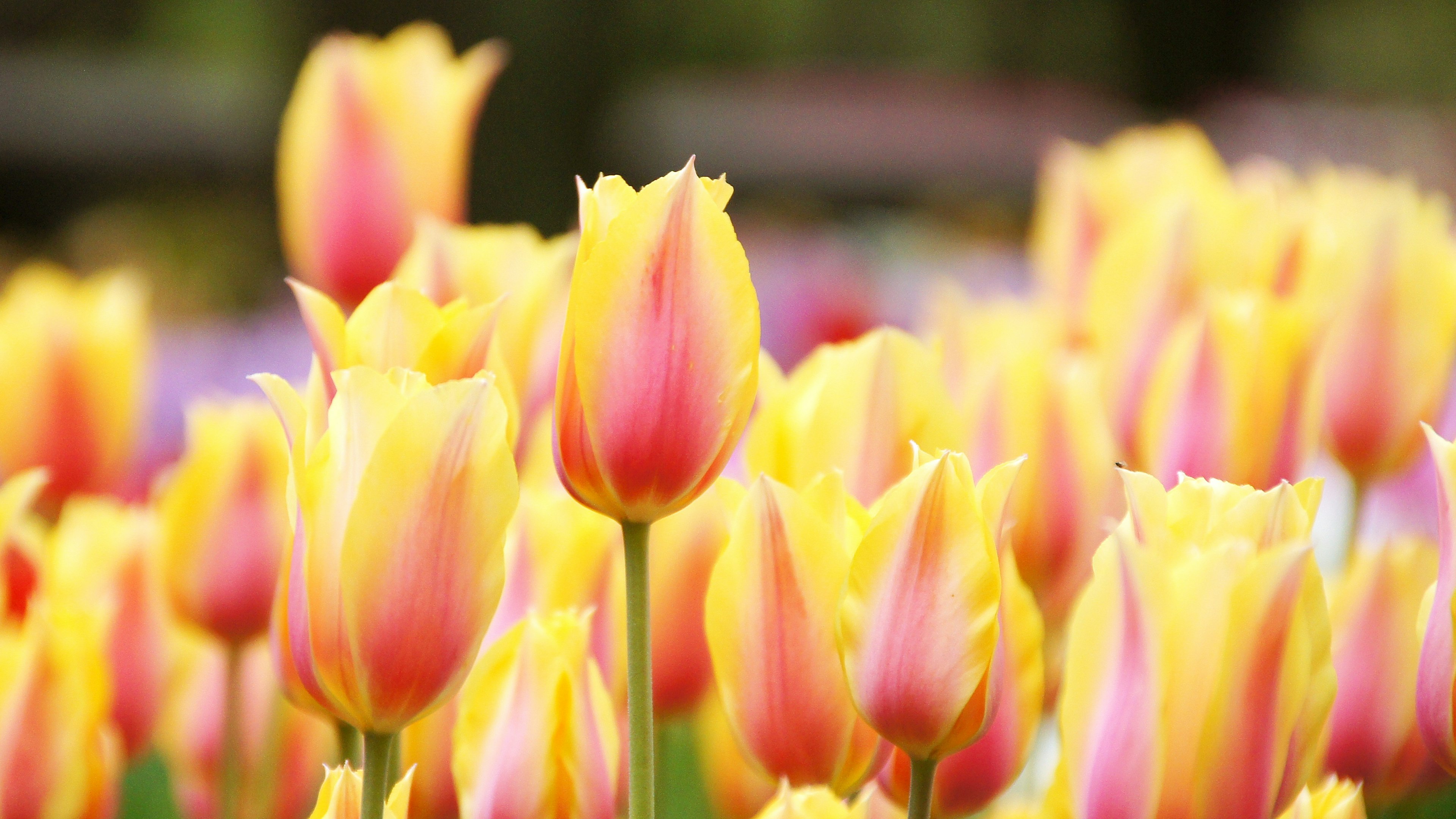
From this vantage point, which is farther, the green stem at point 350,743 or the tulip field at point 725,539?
the green stem at point 350,743

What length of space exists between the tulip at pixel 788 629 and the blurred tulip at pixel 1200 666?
0.05 meters

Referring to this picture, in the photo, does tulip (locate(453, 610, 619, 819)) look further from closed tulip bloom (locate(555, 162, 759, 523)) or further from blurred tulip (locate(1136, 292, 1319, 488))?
blurred tulip (locate(1136, 292, 1319, 488))

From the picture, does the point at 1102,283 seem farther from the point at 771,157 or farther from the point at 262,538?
the point at 771,157

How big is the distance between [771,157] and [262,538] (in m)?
3.54

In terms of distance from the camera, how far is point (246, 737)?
19.2 inches

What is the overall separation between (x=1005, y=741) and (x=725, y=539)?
90mm

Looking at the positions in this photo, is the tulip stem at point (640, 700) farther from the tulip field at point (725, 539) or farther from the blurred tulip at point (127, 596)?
the blurred tulip at point (127, 596)

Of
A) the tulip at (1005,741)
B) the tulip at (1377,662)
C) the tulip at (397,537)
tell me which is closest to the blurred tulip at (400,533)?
the tulip at (397,537)

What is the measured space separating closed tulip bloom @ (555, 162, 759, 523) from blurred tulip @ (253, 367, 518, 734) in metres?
0.02

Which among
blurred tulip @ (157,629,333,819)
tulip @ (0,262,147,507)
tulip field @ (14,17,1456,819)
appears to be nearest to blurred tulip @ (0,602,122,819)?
tulip field @ (14,17,1456,819)

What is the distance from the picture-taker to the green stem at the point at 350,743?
1.15 feet

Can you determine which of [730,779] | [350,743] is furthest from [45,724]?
[730,779]

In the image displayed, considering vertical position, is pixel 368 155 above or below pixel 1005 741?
above

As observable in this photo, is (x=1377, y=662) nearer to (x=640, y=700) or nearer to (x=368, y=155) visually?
(x=640, y=700)
